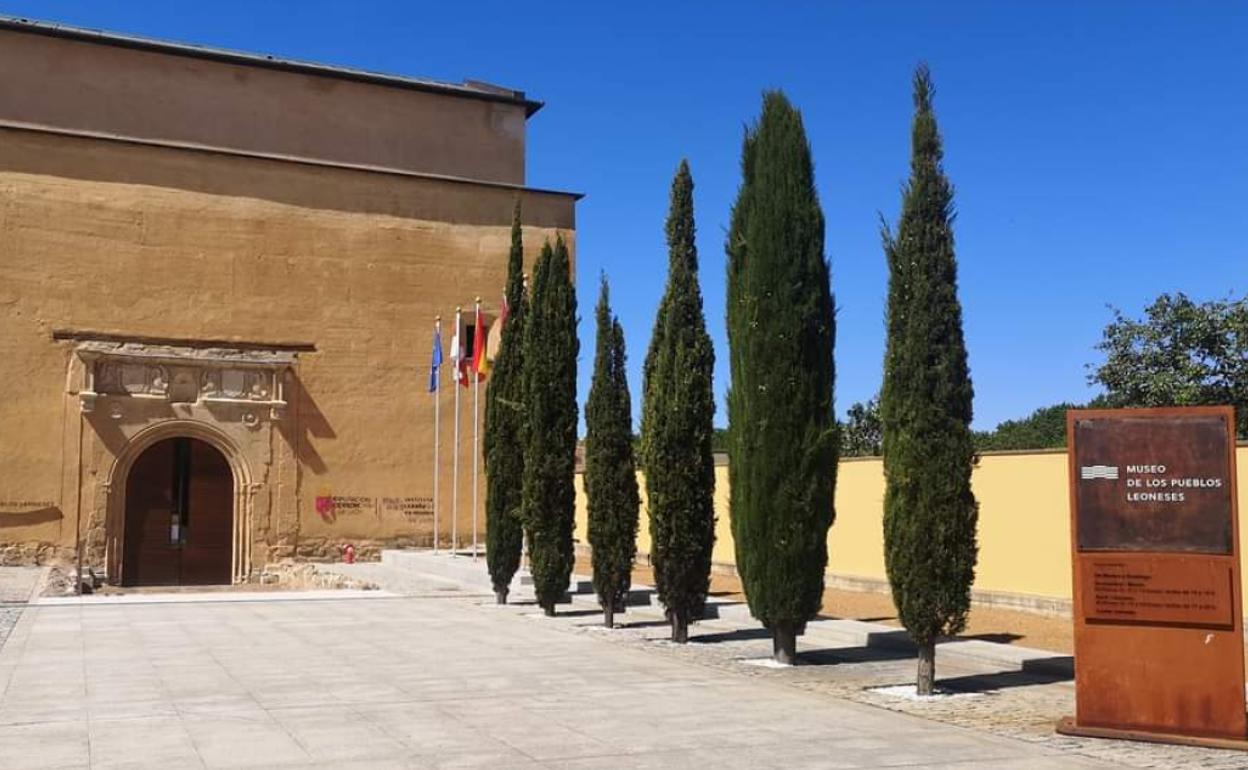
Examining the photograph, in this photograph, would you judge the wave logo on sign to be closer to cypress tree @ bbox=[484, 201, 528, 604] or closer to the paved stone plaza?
the paved stone plaza

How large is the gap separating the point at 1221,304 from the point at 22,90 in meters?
27.4

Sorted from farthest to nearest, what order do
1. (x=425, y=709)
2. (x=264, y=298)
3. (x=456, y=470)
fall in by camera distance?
(x=264, y=298), (x=456, y=470), (x=425, y=709)

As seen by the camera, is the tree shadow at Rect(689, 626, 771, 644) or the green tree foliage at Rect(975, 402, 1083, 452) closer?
the tree shadow at Rect(689, 626, 771, 644)

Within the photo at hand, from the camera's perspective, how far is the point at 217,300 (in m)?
24.7

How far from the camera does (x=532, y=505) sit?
15766 mm

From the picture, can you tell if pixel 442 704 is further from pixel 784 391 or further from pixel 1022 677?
pixel 1022 677

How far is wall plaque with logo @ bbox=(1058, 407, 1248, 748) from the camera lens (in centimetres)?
776

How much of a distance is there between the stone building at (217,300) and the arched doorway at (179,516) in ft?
0.15

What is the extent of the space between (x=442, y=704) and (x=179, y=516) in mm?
17766

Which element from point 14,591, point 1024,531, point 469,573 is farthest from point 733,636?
point 14,591

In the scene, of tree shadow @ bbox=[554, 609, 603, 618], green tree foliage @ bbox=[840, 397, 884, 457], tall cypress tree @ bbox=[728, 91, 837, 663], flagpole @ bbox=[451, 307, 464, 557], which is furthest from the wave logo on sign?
green tree foliage @ bbox=[840, 397, 884, 457]

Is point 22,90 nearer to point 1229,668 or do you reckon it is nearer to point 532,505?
point 532,505

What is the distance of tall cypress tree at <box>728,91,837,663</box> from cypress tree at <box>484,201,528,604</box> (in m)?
6.14

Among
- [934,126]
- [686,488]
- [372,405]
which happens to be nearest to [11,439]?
[372,405]
